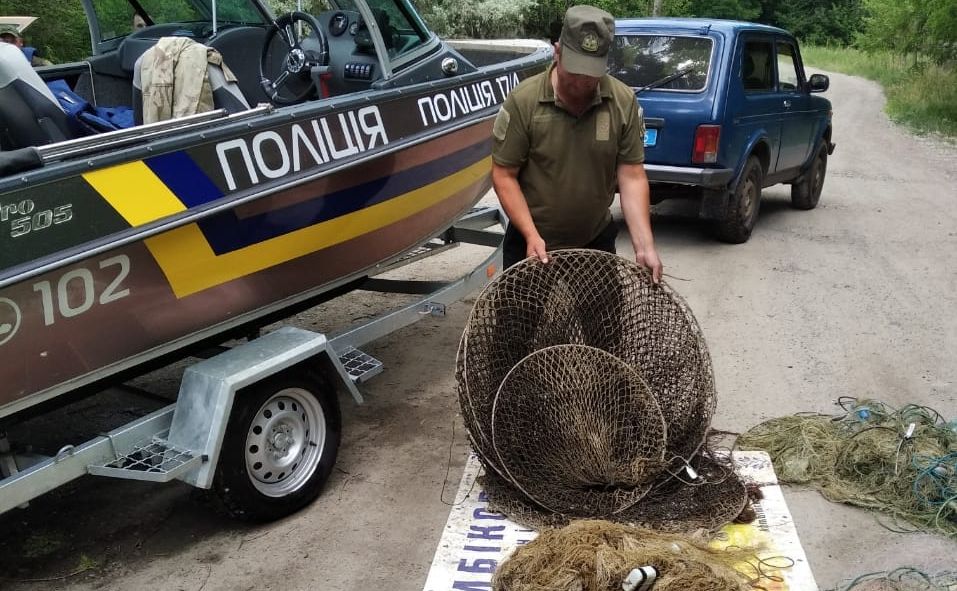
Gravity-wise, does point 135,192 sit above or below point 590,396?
above

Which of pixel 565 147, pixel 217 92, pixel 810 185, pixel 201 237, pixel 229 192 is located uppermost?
pixel 217 92

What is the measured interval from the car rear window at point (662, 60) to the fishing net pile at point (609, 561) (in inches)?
227

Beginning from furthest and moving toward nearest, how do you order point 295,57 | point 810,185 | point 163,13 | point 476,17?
1. point 476,17
2. point 810,185
3. point 163,13
4. point 295,57

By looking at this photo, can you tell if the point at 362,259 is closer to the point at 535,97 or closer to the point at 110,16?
the point at 535,97

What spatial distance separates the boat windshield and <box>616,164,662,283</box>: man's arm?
9.73ft

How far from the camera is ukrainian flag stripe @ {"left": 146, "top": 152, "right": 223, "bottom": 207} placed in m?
3.64

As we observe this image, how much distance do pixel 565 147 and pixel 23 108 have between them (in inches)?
89.6

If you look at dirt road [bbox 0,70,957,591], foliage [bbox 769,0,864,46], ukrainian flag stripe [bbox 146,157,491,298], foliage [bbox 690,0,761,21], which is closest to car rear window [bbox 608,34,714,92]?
dirt road [bbox 0,70,957,591]

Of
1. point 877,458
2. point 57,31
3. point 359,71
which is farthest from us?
point 57,31

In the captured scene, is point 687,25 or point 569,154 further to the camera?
point 687,25

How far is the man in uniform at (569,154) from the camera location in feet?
13.0

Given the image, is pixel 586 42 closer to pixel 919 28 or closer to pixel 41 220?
pixel 41 220

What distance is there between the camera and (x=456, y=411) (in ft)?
17.5

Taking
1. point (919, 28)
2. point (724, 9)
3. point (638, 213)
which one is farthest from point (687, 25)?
point (724, 9)
